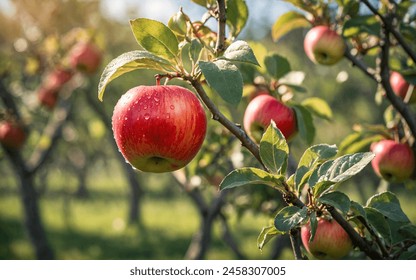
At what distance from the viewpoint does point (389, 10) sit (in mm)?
1469

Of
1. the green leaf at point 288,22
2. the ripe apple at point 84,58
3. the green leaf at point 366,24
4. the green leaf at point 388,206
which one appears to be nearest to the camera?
the green leaf at point 388,206

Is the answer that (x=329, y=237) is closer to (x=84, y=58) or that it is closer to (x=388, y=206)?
(x=388, y=206)

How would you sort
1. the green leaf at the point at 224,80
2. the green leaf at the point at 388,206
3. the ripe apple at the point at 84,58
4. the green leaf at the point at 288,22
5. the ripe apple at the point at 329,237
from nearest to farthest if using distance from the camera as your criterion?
the green leaf at the point at 224,80, the green leaf at the point at 388,206, the ripe apple at the point at 329,237, the green leaf at the point at 288,22, the ripe apple at the point at 84,58

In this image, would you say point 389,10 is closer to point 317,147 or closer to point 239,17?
point 239,17

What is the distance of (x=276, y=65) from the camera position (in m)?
1.48

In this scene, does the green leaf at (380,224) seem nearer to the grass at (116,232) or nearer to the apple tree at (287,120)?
the apple tree at (287,120)

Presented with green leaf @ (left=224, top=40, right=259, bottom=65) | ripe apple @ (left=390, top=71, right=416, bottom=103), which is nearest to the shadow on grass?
ripe apple @ (left=390, top=71, right=416, bottom=103)

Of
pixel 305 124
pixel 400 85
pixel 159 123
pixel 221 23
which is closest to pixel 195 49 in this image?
pixel 221 23

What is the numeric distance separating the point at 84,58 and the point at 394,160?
8.34 feet

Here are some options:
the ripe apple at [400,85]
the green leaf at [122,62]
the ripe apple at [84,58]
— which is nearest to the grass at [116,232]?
the ripe apple at [84,58]

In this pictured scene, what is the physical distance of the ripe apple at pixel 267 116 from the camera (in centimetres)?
131
